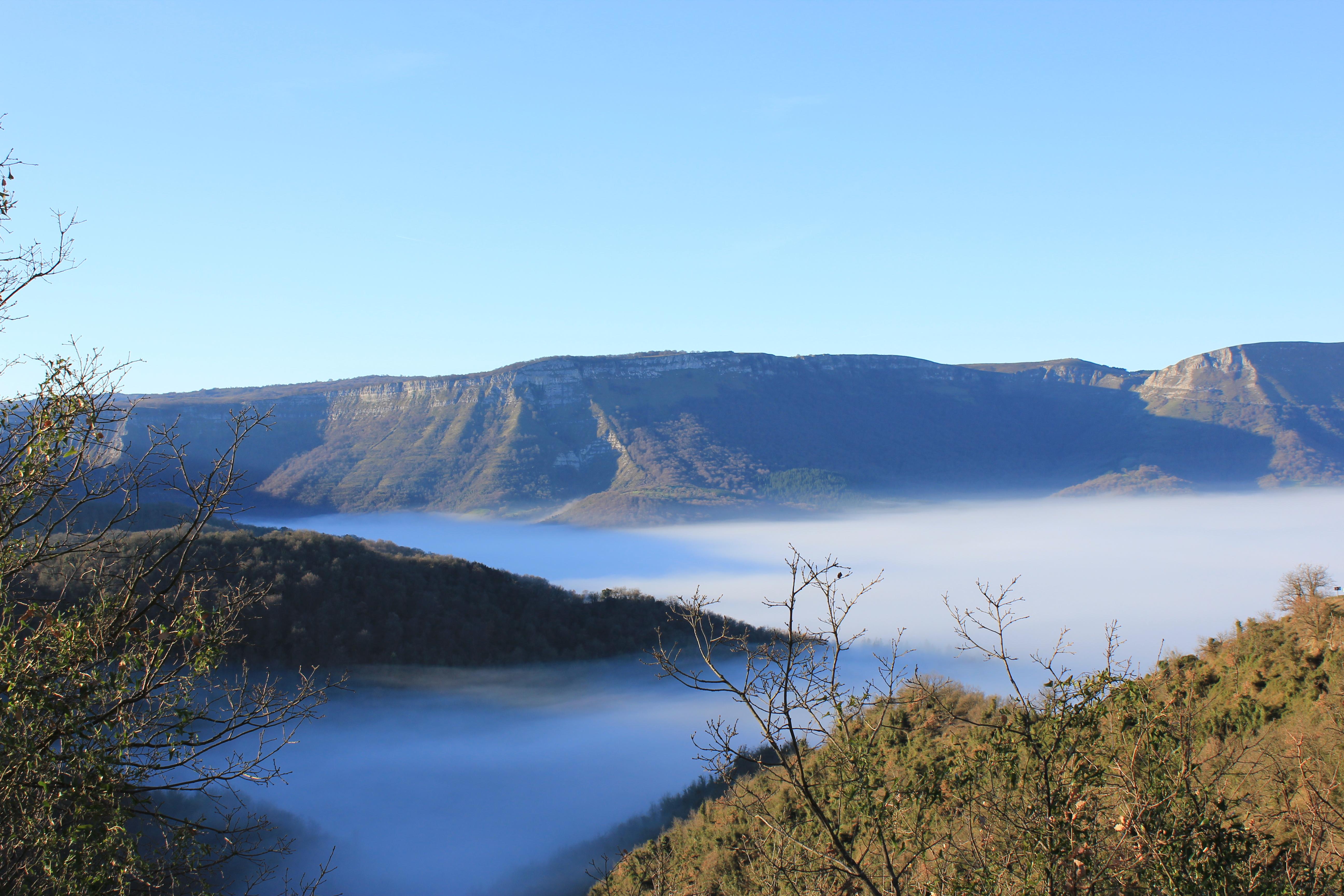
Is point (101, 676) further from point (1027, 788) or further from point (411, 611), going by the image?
point (411, 611)

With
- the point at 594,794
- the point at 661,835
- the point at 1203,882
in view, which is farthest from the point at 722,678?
the point at 594,794

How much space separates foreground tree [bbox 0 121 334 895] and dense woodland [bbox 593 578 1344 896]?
4805 millimetres

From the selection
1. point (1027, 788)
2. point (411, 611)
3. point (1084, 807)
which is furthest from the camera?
point (411, 611)

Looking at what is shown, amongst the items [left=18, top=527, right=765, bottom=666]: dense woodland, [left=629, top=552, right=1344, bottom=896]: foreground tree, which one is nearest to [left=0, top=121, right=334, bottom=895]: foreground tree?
[left=629, top=552, right=1344, bottom=896]: foreground tree

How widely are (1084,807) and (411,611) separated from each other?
282 feet

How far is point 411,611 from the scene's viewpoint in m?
85.2

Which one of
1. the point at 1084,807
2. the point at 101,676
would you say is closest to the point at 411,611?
the point at 101,676

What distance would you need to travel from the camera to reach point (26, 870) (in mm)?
6203

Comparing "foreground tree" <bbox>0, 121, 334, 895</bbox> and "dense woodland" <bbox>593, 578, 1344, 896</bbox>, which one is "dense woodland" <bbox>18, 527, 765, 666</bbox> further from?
"foreground tree" <bbox>0, 121, 334, 895</bbox>

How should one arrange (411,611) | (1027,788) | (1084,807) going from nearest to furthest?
1. (1084,807)
2. (1027,788)
3. (411,611)

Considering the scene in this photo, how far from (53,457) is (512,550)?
639ft

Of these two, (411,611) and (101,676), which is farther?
(411,611)

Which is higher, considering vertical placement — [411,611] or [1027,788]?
[1027,788]

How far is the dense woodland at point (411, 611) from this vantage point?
7344 centimetres
